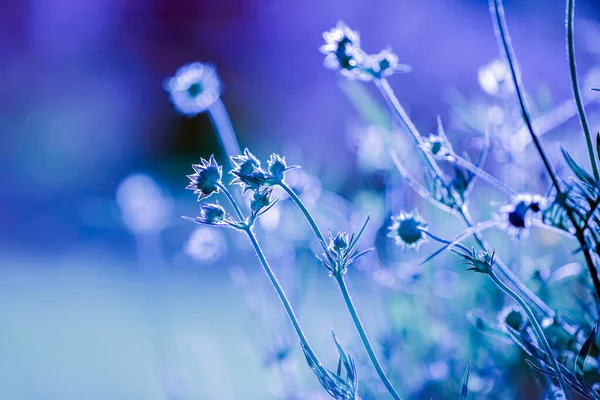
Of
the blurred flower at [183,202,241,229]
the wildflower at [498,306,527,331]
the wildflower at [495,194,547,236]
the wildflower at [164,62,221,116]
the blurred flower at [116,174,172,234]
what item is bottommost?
the wildflower at [498,306,527,331]

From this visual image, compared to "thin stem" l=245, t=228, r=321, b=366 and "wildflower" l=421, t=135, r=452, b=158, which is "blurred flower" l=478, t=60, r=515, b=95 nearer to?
"wildflower" l=421, t=135, r=452, b=158

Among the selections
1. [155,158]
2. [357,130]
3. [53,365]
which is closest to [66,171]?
[155,158]

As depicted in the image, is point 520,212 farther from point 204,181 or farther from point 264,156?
point 264,156

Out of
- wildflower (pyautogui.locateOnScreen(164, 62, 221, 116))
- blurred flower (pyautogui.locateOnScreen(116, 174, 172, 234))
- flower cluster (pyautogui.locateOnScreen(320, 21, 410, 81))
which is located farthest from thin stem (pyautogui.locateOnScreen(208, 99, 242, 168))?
blurred flower (pyautogui.locateOnScreen(116, 174, 172, 234))

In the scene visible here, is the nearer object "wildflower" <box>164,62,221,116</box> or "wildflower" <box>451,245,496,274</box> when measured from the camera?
"wildflower" <box>451,245,496,274</box>

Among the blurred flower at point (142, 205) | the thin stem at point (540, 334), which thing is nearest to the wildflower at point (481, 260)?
the thin stem at point (540, 334)

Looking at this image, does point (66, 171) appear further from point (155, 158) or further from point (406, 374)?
point (406, 374)
